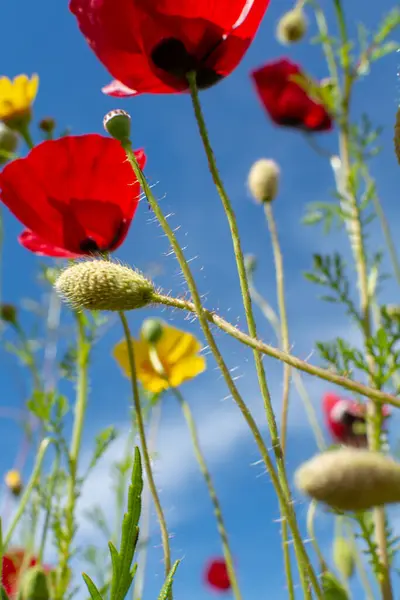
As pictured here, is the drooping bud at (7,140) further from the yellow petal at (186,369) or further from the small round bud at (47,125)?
the yellow petal at (186,369)

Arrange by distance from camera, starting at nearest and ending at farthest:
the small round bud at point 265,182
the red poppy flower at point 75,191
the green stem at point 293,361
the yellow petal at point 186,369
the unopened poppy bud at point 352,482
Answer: the unopened poppy bud at point 352,482 → the green stem at point 293,361 → the red poppy flower at point 75,191 → the small round bud at point 265,182 → the yellow petal at point 186,369

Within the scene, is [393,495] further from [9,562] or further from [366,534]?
[9,562]

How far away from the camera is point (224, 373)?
1.38 ft

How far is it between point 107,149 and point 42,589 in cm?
52

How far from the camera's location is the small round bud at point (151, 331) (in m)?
1.27

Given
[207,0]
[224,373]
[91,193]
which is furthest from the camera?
[91,193]

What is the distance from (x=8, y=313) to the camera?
1662 millimetres

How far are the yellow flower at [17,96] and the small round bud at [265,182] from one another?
481mm

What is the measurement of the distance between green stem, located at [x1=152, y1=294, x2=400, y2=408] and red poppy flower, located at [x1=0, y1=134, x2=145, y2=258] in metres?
0.31

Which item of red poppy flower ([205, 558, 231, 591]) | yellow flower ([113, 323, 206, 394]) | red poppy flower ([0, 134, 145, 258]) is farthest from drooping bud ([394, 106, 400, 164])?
red poppy flower ([205, 558, 231, 591])

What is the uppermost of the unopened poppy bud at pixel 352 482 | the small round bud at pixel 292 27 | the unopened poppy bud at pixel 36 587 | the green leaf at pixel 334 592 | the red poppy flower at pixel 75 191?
the small round bud at pixel 292 27

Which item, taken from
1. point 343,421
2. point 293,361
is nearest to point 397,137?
point 293,361

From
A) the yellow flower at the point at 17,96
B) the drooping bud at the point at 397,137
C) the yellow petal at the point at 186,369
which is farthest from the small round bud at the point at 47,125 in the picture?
the drooping bud at the point at 397,137

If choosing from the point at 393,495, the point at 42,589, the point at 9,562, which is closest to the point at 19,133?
the point at 9,562
